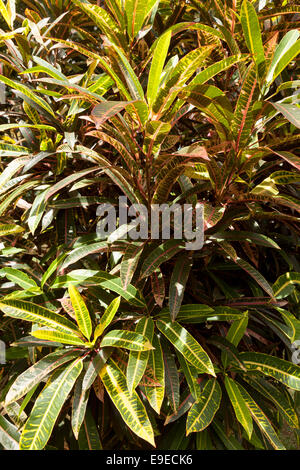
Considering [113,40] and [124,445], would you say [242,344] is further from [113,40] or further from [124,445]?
[113,40]

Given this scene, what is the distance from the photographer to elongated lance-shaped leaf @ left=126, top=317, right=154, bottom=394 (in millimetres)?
713

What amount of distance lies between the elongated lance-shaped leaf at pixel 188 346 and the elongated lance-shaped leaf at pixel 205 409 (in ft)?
0.44

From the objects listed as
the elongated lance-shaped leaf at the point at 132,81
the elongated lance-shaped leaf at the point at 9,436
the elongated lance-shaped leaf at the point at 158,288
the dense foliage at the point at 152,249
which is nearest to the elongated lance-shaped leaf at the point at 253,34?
the dense foliage at the point at 152,249

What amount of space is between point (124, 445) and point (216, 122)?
1.05 metres

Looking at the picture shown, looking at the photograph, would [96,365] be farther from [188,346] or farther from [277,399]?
[277,399]

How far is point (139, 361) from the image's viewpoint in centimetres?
76

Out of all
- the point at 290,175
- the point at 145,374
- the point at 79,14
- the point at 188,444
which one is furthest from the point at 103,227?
the point at 79,14

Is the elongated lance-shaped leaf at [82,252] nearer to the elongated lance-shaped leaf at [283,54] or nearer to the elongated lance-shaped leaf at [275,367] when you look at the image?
the elongated lance-shaped leaf at [275,367]

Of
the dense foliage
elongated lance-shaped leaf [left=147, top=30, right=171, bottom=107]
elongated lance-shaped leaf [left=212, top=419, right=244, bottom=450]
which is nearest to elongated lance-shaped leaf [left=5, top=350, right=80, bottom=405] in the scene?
the dense foliage

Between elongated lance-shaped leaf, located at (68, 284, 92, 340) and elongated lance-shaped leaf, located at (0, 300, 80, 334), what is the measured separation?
4 cm

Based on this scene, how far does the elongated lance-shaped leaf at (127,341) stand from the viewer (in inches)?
28.7

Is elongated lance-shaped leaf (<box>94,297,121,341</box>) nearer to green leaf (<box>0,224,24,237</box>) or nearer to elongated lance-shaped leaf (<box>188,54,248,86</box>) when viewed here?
green leaf (<box>0,224,24,237</box>)

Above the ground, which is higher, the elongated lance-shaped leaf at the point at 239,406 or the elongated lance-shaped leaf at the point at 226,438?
the elongated lance-shaped leaf at the point at 239,406

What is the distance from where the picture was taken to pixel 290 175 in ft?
2.74
